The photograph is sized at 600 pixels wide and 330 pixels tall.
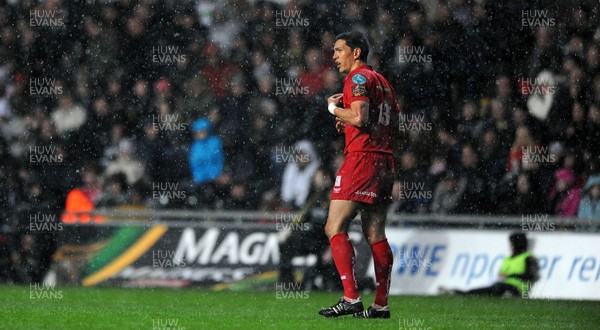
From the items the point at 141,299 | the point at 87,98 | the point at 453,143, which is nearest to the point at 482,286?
the point at 453,143

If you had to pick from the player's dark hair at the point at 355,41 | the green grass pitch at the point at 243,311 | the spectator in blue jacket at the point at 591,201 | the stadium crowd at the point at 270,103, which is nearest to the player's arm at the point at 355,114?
the player's dark hair at the point at 355,41

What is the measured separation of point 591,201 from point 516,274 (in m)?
1.23

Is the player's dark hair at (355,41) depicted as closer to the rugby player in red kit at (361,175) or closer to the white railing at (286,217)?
the rugby player in red kit at (361,175)

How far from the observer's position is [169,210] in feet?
43.0

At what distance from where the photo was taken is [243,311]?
9266 millimetres

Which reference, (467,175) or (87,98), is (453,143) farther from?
(87,98)

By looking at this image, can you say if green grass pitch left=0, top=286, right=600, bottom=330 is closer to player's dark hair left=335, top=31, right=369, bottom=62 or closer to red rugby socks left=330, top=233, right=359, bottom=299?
red rugby socks left=330, top=233, right=359, bottom=299

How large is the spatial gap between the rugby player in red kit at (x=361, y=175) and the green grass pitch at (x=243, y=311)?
28 cm

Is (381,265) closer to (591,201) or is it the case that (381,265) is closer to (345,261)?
(345,261)

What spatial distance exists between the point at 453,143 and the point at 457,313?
4.48m

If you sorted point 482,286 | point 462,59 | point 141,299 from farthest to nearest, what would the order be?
point 462,59 < point 482,286 < point 141,299

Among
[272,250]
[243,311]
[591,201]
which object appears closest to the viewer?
[243,311]

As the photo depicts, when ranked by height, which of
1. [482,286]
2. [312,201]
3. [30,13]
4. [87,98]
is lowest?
[482,286]

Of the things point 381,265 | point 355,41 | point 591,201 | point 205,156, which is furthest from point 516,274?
point 355,41
